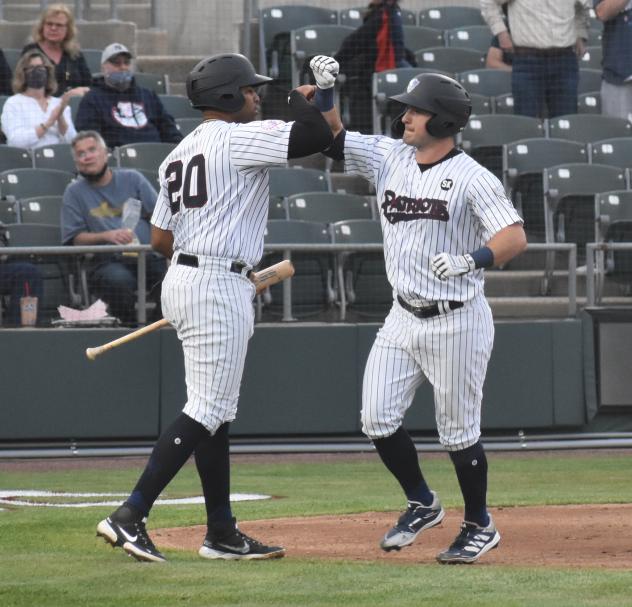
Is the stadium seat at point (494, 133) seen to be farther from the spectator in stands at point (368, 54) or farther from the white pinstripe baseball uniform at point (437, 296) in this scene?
the white pinstripe baseball uniform at point (437, 296)

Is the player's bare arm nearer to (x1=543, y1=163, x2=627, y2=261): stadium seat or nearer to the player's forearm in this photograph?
the player's forearm

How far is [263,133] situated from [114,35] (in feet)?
→ 30.4

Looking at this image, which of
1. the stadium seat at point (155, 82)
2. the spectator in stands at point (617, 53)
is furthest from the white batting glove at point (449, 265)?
the stadium seat at point (155, 82)

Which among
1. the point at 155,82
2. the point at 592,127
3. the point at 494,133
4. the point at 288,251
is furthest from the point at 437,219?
the point at 155,82

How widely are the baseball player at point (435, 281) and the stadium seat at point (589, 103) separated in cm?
804

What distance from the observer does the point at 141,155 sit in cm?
1134

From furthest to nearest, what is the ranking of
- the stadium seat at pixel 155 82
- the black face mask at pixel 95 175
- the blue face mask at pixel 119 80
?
1. the stadium seat at pixel 155 82
2. the blue face mask at pixel 119 80
3. the black face mask at pixel 95 175

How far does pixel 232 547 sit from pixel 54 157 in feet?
21.4

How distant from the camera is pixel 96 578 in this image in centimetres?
509

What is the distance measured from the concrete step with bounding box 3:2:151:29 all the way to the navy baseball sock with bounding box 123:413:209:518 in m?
9.86

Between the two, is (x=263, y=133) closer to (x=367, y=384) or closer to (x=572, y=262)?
(x=367, y=384)

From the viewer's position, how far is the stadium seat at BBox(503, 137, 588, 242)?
1128 centimetres

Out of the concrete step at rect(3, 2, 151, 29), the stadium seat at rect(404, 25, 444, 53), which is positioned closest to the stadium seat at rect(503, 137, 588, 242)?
the stadium seat at rect(404, 25, 444, 53)

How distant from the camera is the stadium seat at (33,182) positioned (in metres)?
10.9
